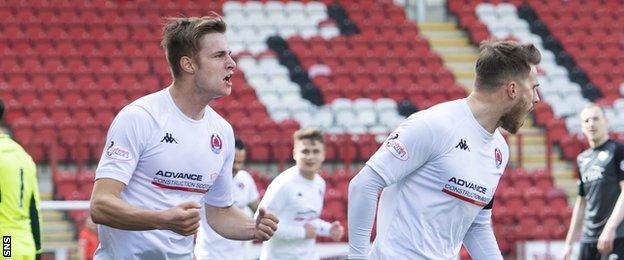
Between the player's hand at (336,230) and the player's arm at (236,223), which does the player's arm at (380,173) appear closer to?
the player's arm at (236,223)

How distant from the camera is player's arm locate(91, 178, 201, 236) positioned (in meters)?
4.98

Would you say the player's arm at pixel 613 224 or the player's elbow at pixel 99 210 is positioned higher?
the player's elbow at pixel 99 210

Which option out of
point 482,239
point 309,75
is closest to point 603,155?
point 482,239

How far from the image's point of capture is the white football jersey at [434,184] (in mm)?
5383

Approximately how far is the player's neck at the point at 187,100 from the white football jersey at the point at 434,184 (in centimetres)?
85

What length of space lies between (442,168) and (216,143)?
1.07 meters

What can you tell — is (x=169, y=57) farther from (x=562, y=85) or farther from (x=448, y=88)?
(x=562, y=85)

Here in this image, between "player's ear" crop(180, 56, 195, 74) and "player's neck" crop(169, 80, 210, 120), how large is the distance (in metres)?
0.08

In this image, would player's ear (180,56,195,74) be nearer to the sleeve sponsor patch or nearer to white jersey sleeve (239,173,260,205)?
the sleeve sponsor patch

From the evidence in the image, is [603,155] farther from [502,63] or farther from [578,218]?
[502,63]

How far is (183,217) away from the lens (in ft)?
16.3

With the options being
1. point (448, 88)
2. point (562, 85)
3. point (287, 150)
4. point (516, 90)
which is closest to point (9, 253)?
point (516, 90)

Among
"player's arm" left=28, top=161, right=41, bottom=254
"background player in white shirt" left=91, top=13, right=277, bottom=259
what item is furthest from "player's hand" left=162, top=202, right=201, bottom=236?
"player's arm" left=28, top=161, right=41, bottom=254

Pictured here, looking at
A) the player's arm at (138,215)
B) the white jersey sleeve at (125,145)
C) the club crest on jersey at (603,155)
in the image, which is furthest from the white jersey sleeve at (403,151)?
the club crest on jersey at (603,155)
